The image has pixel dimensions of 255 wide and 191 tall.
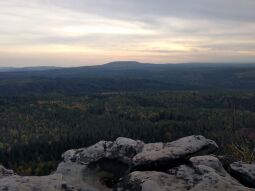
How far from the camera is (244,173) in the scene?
23859mm

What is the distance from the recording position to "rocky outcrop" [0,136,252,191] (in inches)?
849

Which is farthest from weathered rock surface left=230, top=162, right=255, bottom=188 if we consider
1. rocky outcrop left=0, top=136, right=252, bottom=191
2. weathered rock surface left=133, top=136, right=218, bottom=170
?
weathered rock surface left=133, top=136, right=218, bottom=170

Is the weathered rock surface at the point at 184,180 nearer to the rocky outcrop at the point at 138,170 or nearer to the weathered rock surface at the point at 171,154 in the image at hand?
the rocky outcrop at the point at 138,170

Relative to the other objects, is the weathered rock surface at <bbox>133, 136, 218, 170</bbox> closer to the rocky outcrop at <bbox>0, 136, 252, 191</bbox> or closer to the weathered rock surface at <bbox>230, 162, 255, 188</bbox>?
the rocky outcrop at <bbox>0, 136, 252, 191</bbox>

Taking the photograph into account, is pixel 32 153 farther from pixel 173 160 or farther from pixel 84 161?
pixel 173 160

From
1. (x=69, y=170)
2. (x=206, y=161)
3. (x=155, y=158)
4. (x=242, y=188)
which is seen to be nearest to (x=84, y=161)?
(x=69, y=170)

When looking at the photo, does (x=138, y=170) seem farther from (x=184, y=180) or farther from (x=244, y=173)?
(x=244, y=173)

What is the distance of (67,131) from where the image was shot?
7776 inches

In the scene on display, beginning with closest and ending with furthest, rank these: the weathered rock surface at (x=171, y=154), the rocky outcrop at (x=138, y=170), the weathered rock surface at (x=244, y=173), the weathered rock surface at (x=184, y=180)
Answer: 1. the weathered rock surface at (x=184, y=180)
2. the rocky outcrop at (x=138, y=170)
3. the weathered rock surface at (x=244, y=173)
4. the weathered rock surface at (x=171, y=154)

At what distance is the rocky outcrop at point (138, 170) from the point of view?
21.6 m

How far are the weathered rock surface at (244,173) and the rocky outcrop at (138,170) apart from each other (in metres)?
0.67

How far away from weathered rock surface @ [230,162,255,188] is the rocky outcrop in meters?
0.67

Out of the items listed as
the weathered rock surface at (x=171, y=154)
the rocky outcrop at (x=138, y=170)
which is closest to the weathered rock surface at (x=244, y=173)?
the rocky outcrop at (x=138, y=170)

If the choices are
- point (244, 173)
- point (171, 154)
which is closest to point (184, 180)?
point (171, 154)
